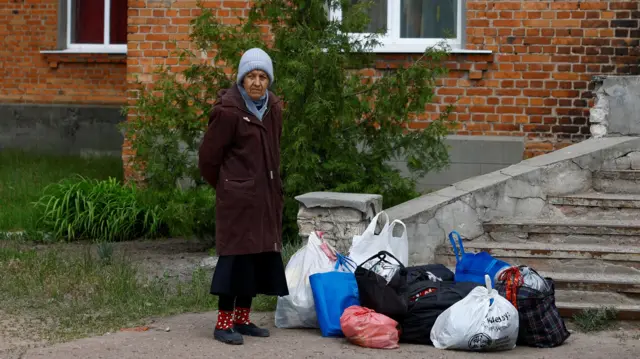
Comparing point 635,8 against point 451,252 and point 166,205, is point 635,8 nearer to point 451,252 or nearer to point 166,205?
point 451,252

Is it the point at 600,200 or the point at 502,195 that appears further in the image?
the point at 600,200

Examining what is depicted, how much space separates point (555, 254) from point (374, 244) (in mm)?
1654

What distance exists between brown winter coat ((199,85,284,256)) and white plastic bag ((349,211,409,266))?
0.83 m

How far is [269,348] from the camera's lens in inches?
239

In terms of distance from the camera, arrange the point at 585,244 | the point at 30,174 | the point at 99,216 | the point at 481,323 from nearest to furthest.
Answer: the point at 481,323 < the point at 585,244 < the point at 99,216 < the point at 30,174

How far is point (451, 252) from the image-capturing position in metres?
7.80

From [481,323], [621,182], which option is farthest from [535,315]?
[621,182]

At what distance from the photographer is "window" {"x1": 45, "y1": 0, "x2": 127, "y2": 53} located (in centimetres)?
1524

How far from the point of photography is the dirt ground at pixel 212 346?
590 centimetres

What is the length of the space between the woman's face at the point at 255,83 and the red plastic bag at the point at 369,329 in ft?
4.71

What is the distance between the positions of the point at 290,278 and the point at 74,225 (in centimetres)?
427

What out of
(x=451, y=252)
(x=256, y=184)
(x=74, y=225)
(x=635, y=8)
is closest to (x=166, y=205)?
(x=74, y=225)

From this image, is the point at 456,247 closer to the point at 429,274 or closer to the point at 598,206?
the point at 429,274

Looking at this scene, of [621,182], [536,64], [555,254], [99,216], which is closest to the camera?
→ [555,254]
